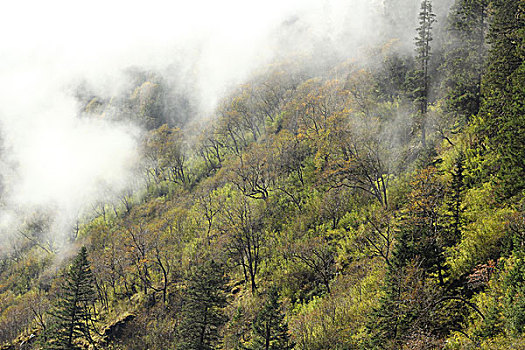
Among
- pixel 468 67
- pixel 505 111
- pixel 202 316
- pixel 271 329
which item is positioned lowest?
pixel 271 329

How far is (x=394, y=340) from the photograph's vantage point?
50.8 ft

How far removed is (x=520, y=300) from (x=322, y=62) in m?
68.9

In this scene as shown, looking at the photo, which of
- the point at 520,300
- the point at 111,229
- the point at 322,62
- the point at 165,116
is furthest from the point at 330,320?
the point at 165,116

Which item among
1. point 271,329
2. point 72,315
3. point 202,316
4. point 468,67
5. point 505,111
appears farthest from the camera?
point 468,67

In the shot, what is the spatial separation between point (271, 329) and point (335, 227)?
13819 mm

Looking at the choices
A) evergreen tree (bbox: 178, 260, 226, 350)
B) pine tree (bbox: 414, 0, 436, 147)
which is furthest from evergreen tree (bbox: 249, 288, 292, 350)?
pine tree (bbox: 414, 0, 436, 147)

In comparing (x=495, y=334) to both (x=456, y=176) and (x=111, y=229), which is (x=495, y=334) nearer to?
(x=456, y=176)

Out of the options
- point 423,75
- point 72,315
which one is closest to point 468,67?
point 423,75

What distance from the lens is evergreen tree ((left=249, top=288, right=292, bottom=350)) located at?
2006 centimetres

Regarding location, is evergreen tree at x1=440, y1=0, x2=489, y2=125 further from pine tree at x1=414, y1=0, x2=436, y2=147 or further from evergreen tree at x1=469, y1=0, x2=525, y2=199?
evergreen tree at x1=469, y1=0, x2=525, y2=199

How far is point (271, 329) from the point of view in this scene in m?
20.4

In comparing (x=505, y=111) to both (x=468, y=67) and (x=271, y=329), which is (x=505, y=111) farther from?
(x=271, y=329)

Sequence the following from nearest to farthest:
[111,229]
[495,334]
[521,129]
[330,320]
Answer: [495,334] → [521,129] → [330,320] → [111,229]

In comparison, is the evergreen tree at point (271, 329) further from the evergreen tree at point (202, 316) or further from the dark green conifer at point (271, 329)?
the evergreen tree at point (202, 316)
